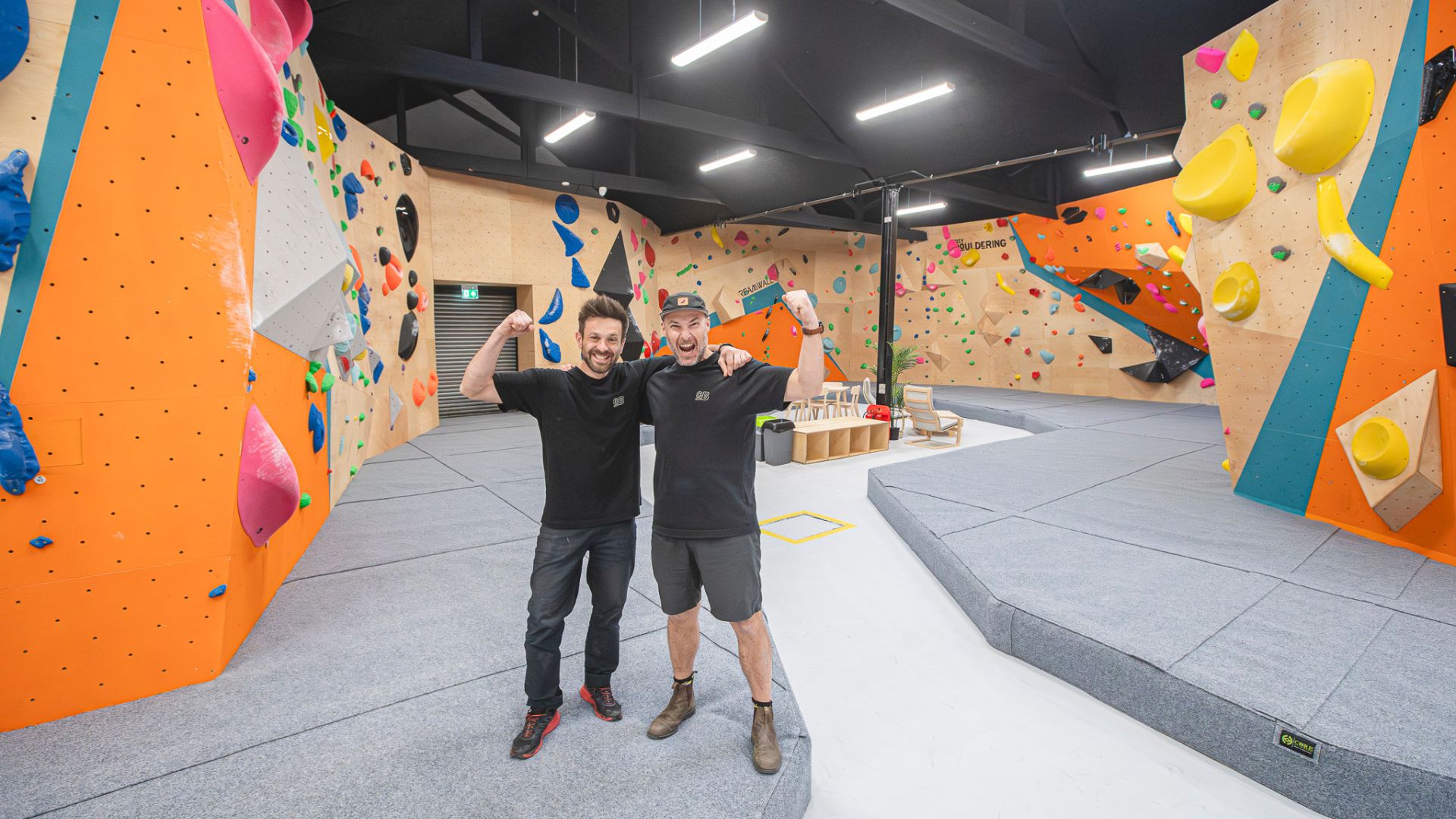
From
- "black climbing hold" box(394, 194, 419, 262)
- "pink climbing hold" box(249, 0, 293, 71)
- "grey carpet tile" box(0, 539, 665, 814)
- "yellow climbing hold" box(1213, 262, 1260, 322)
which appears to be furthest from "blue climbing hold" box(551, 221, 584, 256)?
"yellow climbing hold" box(1213, 262, 1260, 322)

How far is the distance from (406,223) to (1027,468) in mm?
7217

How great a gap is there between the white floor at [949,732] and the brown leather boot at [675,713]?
46 centimetres

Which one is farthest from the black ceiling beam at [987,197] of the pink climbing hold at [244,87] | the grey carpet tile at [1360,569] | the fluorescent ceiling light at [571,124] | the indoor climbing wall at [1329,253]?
the pink climbing hold at [244,87]

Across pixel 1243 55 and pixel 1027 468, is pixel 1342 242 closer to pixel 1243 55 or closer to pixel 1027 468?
pixel 1243 55

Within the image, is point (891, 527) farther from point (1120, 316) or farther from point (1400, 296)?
point (1120, 316)

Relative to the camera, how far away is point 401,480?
527cm

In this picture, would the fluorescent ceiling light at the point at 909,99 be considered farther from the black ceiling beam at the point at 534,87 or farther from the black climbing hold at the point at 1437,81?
the black climbing hold at the point at 1437,81

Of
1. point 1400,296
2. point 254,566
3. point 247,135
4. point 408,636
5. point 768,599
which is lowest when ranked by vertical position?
point 768,599

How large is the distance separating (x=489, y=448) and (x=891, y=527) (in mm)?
4361

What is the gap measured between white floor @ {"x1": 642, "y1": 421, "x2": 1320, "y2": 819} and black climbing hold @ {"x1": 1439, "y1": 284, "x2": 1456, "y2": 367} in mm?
2742

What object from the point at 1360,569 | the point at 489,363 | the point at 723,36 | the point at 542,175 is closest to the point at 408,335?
the point at 542,175

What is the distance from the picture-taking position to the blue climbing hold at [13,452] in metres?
1.82

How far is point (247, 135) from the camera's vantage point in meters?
2.34

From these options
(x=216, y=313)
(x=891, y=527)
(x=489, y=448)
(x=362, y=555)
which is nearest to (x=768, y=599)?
(x=891, y=527)
